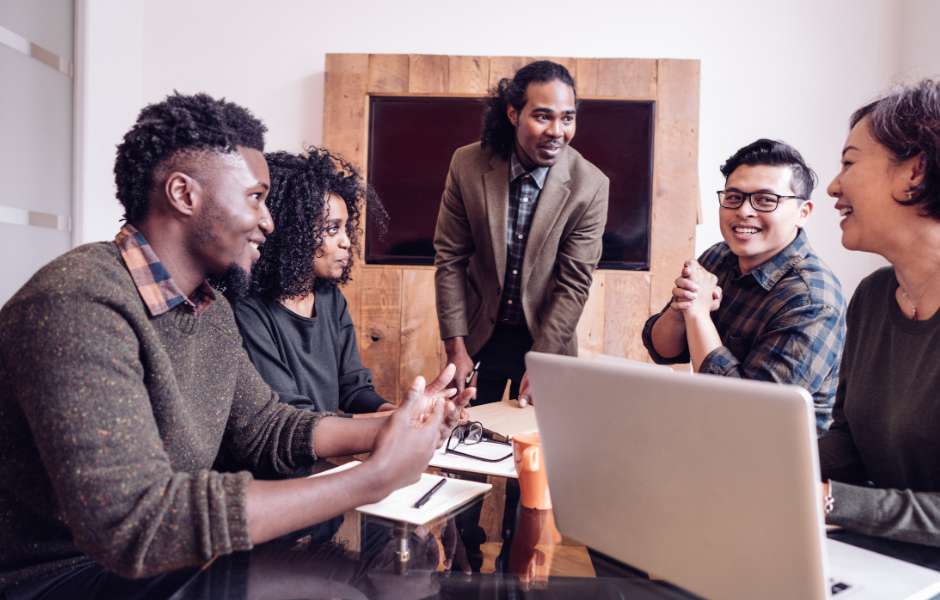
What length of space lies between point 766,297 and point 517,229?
943 millimetres

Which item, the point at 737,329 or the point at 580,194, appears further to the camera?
the point at 580,194

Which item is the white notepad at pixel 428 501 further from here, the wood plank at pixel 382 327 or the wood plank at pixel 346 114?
the wood plank at pixel 346 114

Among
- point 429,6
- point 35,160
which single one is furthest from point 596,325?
point 35,160

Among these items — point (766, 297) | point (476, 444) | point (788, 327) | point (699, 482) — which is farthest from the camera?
point (766, 297)

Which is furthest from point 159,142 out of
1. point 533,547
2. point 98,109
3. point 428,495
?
point 98,109

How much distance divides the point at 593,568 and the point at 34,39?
296 cm

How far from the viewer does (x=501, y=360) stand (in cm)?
232

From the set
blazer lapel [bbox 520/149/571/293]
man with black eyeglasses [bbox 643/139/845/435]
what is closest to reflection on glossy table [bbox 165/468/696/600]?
man with black eyeglasses [bbox 643/139/845/435]

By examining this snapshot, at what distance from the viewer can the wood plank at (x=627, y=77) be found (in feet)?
10.0

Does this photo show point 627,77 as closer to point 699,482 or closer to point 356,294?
point 356,294

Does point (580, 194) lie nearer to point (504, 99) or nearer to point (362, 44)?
point (504, 99)

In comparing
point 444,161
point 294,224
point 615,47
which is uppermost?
point 615,47

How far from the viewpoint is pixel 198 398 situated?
102cm

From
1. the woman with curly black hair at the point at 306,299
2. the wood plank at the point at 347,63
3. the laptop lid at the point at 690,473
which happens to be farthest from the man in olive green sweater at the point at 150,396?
the wood plank at the point at 347,63
